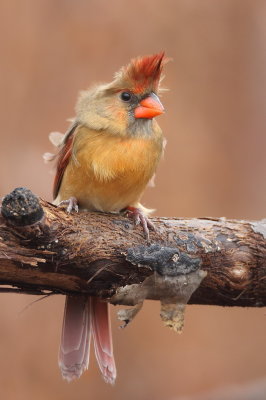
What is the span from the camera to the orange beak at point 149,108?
3.65 m

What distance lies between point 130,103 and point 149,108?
11 cm

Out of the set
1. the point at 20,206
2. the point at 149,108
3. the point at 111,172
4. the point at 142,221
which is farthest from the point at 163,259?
the point at 149,108

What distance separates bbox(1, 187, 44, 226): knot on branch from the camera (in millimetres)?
2773

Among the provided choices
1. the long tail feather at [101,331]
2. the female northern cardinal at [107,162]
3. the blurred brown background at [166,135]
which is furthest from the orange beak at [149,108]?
the blurred brown background at [166,135]

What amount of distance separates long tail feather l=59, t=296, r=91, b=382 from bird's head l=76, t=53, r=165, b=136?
82cm

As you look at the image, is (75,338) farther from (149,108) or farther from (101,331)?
(149,108)

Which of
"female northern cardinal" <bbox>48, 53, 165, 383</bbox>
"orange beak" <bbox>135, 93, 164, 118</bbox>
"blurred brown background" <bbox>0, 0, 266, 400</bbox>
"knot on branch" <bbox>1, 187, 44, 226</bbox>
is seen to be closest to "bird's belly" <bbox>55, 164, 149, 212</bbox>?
"female northern cardinal" <bbox>48, 53, 165, 383</bbox>

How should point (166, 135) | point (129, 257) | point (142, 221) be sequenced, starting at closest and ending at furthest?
point (129, 257) < point (142, 221) < point (166, 135)

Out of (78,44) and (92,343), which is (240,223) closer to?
(92,343)

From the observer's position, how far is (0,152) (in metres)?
6.14

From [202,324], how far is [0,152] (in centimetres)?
218

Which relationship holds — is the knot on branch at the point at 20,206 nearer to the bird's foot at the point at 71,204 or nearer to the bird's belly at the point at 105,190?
the bird's foot at the point at 71,204

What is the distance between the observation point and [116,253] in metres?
3.20

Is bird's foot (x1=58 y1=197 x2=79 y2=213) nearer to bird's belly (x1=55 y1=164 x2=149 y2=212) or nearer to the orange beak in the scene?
bird's belly (x1=55 y1=164 x2=149 y2=212)
